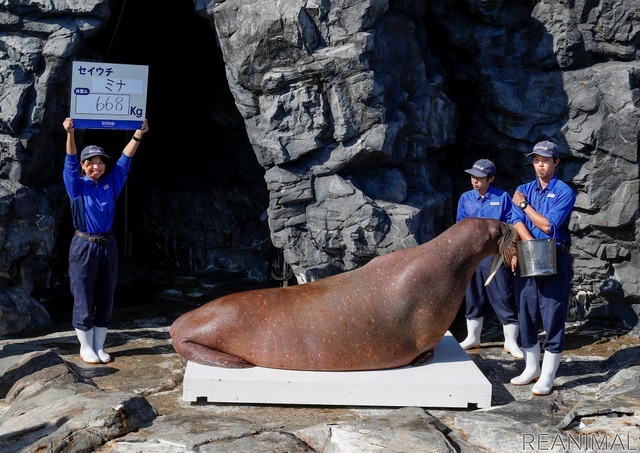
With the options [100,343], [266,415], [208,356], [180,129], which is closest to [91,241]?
[100,343]

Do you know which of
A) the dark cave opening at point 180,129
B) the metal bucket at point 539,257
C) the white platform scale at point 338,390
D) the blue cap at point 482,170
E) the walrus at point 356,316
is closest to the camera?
the white platform scale at point 338,390

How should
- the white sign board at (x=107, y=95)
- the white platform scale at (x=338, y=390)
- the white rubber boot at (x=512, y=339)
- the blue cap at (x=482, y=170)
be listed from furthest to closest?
the white sign board at (x=107, y=95) < the white rubber boot at (x=512, y=339) < the blue cap at (x=482, y=170) < the white platform scale at (x=338, y=390)

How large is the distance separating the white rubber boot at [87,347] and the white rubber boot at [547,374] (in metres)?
3.46

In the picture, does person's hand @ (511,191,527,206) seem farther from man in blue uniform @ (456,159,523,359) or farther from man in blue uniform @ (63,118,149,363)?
man in blue uniform @ (63,118,149,363)

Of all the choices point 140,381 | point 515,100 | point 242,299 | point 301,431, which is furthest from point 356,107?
point 301,431

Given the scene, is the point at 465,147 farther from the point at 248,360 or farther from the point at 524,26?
the point at 248,360

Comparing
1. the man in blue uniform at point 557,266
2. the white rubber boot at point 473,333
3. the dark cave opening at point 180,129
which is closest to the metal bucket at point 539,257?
the man in blue uniform at point 557,266

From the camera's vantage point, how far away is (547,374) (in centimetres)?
599

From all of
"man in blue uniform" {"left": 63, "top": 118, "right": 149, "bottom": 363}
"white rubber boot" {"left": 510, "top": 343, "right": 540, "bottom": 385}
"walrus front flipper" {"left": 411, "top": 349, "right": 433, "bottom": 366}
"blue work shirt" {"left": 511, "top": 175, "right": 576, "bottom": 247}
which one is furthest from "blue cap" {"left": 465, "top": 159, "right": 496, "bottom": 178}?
"man in blue uniform" {"left": 63, "top": 118, "right": 149, "bottom": 363}

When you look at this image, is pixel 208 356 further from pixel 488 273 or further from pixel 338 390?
pixel 488 273

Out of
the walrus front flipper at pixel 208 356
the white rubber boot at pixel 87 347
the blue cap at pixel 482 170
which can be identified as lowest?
the white rubber boot at pixel 87 347

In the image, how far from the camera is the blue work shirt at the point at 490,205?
699 centimetres

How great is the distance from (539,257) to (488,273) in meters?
1.39

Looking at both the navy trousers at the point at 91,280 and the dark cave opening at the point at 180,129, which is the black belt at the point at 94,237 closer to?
the navy trousers at the point at 91,280
